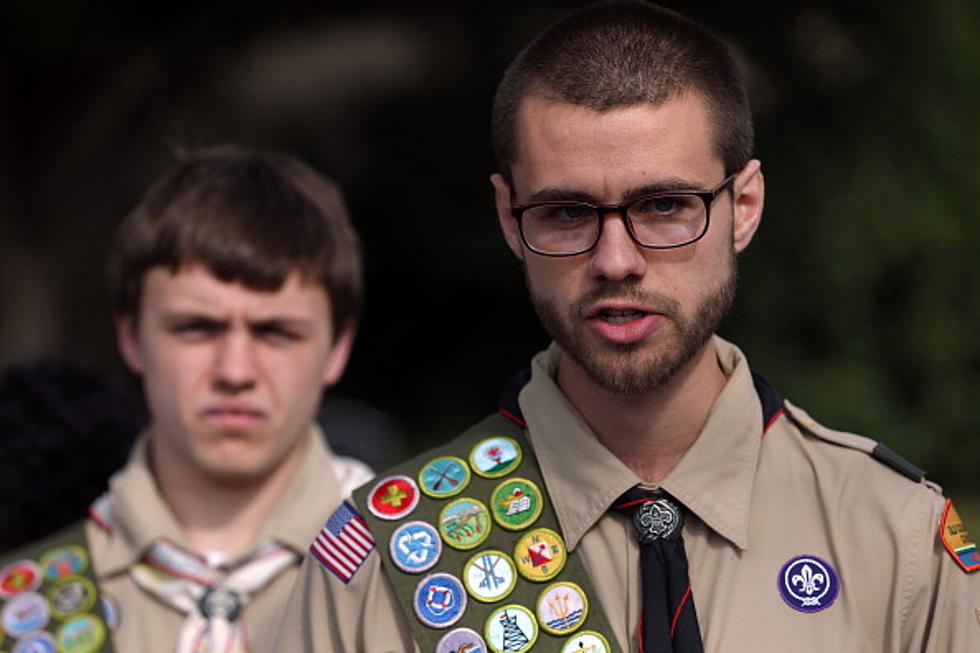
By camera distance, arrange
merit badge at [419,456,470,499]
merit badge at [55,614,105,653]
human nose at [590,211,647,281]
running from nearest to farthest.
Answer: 1. human nose at [590,211,647,281]
2. merit badge at [419,456,470,499]
3. merit badge at [55,614,105,653]

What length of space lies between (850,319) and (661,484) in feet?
14.2

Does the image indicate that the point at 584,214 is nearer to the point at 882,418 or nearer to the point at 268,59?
the point at 882,418

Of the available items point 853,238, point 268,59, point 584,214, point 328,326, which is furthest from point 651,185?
point 268,59

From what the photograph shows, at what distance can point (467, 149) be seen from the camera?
997 cm

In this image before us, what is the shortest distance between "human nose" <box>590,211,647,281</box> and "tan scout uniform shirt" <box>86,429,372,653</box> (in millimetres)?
1609

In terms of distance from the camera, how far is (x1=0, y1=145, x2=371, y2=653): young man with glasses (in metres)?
4.33

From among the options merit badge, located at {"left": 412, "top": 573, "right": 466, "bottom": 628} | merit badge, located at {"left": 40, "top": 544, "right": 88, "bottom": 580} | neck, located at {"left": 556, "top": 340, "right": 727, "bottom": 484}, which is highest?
neck, located at {"left": 556, "top": 340, "right": 727, "bottom": 484}

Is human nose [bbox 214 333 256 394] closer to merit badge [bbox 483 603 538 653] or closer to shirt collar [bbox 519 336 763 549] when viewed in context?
shirt collar [bbox 519 336 763 549]

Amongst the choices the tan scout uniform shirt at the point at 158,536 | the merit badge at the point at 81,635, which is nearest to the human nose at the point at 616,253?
the tan scout uniform shirt at the point at 158,536

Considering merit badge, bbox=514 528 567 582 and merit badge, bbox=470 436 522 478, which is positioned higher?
merit badge, bbox=470 436 522 478

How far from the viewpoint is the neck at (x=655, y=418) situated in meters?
3.35

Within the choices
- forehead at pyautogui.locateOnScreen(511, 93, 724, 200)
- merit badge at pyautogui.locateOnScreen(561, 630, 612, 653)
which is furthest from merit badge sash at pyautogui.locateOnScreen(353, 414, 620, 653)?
forehead at pyautogui.locateOnScreen(511, 93, 724, 200)

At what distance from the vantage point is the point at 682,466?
3324 millimetres

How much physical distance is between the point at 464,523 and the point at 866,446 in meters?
0.81
